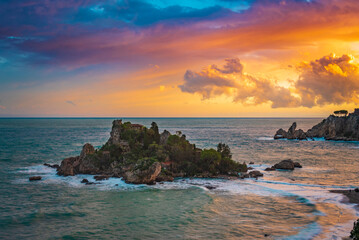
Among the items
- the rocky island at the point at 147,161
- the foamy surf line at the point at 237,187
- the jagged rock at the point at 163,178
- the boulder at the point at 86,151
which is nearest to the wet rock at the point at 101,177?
the rocky island at the point at 147,161

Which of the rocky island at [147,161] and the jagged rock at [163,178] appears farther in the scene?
the rocky island at [147,161]

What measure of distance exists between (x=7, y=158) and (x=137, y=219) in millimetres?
75954

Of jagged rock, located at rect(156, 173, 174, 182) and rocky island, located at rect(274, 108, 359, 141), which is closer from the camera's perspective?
jagged rock, located at rect(156, 173, 174, 182)

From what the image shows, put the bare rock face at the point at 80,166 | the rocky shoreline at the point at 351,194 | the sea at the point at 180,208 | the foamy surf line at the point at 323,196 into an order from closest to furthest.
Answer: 1. the foamy surf line at the point at 323,196
2. the sea at the point at 180,208
3. the rocky shoreline at the point at 351,194
4. the bare rock face at the point at 80,166

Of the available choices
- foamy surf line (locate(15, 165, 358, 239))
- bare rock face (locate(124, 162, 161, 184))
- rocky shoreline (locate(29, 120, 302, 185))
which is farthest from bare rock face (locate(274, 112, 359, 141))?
bare rock face (locate(124, 162, 161, 184))

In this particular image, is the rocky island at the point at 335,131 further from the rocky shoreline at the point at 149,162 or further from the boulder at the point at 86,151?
the boulder at the point at 86,151

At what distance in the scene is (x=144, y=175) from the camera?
6631 cm

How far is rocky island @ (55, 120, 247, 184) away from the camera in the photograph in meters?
68.7

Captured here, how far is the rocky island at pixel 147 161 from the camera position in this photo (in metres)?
68.7

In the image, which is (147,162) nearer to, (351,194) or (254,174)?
(254,174)

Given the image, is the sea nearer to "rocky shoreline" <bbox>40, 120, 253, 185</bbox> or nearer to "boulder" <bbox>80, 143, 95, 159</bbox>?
"rocky shoreline" <bbox>40, 120, 253, 185</bbox>

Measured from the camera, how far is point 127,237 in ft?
128

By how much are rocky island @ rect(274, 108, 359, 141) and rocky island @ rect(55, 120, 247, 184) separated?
11326cm

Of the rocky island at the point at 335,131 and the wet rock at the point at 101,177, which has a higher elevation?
the rocky island at the point at 335,131
